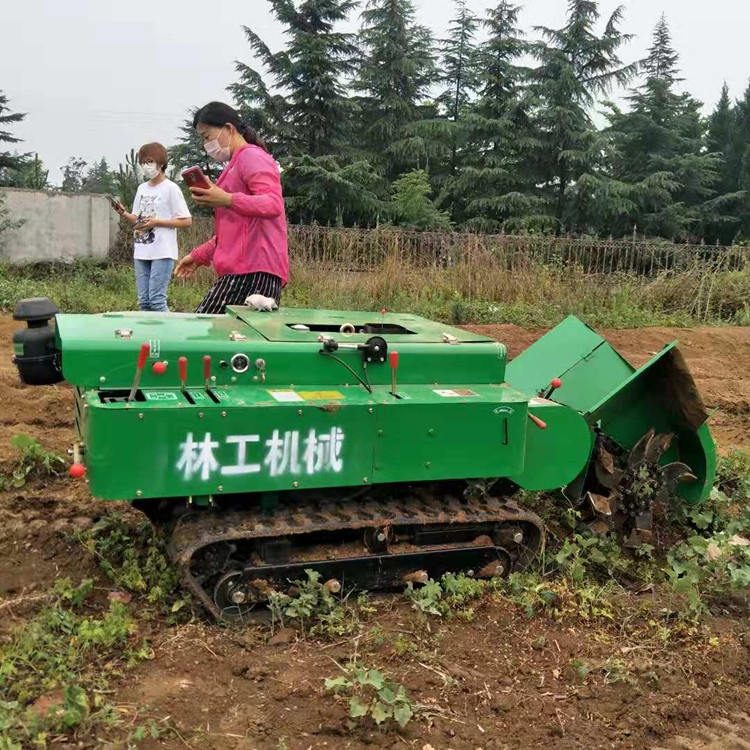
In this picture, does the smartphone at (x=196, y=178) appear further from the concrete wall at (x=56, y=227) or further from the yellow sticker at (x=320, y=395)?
the concrete wall at (x=56, y=227)

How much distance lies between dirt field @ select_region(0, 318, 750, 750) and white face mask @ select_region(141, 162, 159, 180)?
266 centimetres

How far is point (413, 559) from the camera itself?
10.9ft

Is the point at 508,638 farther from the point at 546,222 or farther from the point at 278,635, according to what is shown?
the point at 546,222

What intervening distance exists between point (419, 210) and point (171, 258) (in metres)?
16.1

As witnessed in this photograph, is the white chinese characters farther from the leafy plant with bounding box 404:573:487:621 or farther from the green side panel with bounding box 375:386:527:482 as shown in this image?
the leafy plant with bounding box 404:573:487:621

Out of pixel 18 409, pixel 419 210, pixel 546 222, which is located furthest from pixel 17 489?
pixel 546 222

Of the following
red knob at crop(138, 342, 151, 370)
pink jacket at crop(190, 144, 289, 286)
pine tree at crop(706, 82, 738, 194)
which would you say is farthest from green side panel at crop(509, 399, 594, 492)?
pine tree at crop(706, 82, 738, 194)

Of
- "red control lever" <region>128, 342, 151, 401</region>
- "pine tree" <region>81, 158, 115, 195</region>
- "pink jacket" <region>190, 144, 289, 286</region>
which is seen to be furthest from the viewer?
"pine tree" <region>81, 158, 115, 195</region>

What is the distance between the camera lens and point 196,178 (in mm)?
3617

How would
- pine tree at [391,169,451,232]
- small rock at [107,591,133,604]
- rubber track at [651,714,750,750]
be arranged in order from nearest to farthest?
rubber track at [651,714,750,750] → small rock at [107,591,133,604] → pine tree at [391,169,451,232]

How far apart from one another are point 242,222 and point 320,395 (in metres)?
1.25

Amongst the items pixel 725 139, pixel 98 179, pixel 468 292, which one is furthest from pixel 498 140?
pixel 98 179

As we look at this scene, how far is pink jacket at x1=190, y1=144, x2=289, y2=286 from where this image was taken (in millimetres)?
3822

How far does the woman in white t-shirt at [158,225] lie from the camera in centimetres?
549
